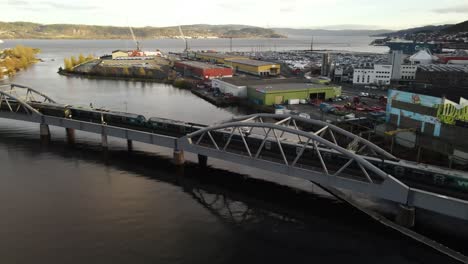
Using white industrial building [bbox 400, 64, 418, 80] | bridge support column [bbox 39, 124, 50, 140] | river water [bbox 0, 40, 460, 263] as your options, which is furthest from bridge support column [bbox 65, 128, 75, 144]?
white industrial building [bbox 400, 64, 418, 80]

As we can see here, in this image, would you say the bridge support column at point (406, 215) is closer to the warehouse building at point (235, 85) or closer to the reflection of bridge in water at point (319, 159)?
the reflection of bridge in water at point (319, 159)

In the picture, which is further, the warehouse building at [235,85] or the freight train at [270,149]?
the warehouse building at [235,85]

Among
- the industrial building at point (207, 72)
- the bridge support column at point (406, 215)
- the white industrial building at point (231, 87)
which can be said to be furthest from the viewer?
the industrial building at point (207, 72)

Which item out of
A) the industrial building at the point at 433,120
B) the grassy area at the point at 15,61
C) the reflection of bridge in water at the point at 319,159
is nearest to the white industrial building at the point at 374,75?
the industrial building at the point at 433,120

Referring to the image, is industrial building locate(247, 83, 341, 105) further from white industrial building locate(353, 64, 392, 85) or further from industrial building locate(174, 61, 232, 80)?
industrial building locate(174, 61, 232, 80)

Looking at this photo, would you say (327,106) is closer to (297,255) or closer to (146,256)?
(297,255)

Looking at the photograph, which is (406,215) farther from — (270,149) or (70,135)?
(70,135)

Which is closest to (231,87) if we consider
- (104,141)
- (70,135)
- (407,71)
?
(70,135)
